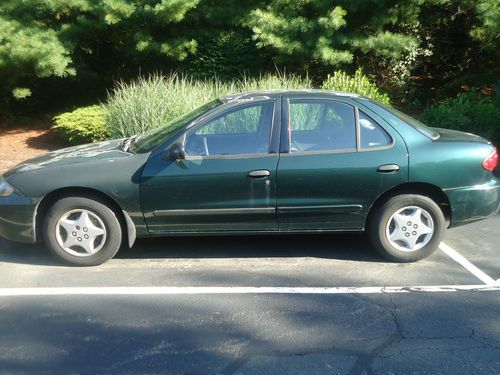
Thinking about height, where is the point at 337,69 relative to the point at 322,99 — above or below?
above

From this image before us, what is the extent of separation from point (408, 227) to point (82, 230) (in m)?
2.93

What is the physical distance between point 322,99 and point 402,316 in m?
2.13

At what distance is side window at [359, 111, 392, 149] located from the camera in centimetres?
491

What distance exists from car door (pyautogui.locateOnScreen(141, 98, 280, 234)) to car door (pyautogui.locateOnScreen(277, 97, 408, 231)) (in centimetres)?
14

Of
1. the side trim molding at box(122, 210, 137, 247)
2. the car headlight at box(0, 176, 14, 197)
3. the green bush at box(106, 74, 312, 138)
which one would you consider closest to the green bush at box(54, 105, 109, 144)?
the green bush at box(106, 74, 312, 138)

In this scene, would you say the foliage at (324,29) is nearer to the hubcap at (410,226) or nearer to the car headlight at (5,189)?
the hubcap at (410,226)

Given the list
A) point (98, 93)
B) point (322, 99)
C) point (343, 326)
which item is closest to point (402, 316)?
point (343, 326)

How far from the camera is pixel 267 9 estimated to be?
37.2 feet

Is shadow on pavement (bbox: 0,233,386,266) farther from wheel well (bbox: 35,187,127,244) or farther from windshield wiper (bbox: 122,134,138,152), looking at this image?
windshield wiper (bbox: 122,134,138,152)

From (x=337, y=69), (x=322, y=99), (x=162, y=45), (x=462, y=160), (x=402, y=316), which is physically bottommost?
(x=402, y=316)

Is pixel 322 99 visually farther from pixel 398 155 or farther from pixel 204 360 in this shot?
pixel 204 360

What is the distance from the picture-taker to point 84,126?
34.0 feet

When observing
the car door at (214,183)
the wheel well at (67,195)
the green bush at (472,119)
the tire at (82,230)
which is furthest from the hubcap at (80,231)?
the green bush at (472,119)

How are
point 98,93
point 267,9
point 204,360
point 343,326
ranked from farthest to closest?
point 98,93 → point 267,9 → point 343,326 → point 204,360
